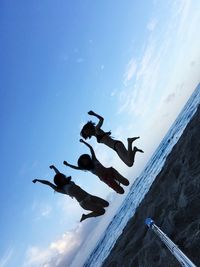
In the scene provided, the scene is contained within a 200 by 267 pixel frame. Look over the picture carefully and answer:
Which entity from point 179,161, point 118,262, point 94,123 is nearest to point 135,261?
point 118,262

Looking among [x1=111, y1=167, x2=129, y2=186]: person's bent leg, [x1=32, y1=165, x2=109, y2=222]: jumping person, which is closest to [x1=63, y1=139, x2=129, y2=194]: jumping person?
[x1=111, y1=167, x2=129, y2=186]: person's bent leg

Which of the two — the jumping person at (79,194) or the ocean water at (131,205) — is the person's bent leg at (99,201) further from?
the ocean water at (131,205)

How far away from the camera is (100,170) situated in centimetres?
896

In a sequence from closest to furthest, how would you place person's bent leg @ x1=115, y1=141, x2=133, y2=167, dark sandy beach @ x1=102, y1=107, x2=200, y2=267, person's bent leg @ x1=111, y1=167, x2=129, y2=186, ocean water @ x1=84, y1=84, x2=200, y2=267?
dark sandy beach @ x1=102, y1=107, x2=200, y2=267 < person's bent leg @ x1=115, y1=141, x2=133, y2=167 < person's bent leg @ x1=111, y1=167, x2=129, y2=186 < ocean water @ x1=84, y1=84, x2=200, y2=267

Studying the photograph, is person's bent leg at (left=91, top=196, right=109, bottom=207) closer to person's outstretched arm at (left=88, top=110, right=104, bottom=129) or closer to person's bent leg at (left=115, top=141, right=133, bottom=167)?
person's bent leg at (left=115, top=141, right=133, bottom=167)

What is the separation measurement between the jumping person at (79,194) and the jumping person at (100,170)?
0.60 m

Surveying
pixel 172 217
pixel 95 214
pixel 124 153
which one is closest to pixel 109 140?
pixel 124 153

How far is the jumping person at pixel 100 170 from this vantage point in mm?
8805

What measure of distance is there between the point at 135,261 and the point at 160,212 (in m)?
1.09

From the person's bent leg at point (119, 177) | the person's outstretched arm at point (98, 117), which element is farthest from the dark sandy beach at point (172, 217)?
the person's outstretched arm at point (98, 117)

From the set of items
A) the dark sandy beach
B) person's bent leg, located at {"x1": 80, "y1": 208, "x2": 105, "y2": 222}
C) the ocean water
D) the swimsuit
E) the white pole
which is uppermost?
the ocean water

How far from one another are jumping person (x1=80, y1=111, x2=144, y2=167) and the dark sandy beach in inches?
40.9

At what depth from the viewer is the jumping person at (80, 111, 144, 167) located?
8.59 metres

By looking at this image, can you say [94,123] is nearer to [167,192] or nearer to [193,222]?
[167,192]
